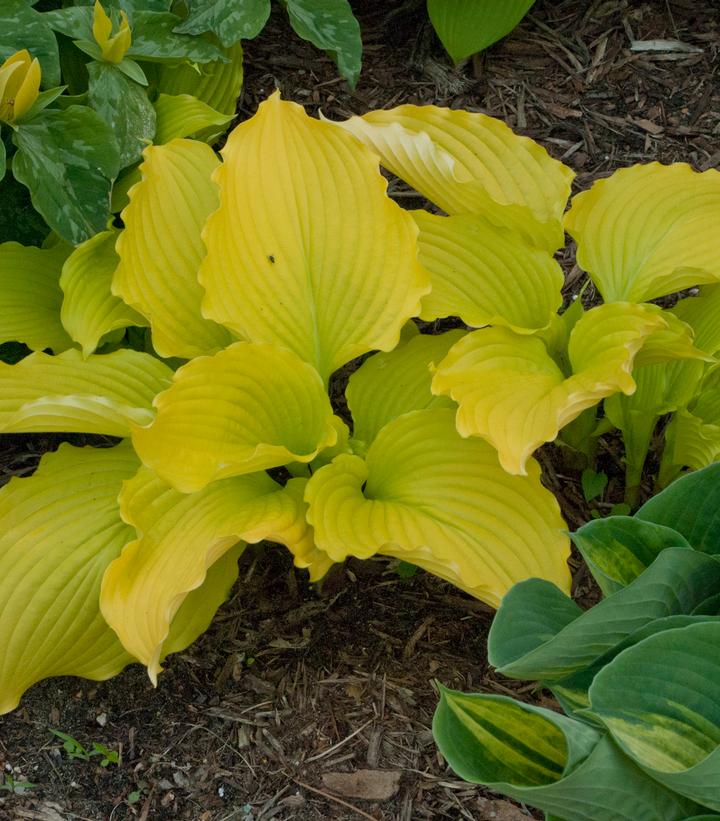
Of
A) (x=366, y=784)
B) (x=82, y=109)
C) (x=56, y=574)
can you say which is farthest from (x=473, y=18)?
(x=366, y=784)

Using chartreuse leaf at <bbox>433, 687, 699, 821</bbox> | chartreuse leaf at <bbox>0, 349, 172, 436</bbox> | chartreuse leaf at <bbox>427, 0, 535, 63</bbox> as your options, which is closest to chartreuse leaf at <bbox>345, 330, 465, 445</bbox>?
chartreuse leaf at <bbox>0, 349, 172, 436</bbox>

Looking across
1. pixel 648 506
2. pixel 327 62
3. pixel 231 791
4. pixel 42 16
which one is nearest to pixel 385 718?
pixel 231 791

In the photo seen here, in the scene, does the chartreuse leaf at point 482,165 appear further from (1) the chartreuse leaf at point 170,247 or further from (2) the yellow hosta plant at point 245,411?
(1) the chartreuse leaf at point 170,247

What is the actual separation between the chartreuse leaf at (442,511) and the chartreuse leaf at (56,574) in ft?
1.28

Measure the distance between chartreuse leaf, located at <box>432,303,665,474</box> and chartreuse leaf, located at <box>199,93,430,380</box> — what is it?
166 mm

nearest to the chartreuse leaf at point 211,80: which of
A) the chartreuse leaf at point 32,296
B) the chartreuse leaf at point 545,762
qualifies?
the chartreuse leaf at point 32,296

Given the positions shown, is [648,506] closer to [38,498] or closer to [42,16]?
[38,498]

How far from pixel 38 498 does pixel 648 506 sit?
3.31 ft

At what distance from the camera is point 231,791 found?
170 centimetres

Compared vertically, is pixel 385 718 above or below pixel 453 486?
below

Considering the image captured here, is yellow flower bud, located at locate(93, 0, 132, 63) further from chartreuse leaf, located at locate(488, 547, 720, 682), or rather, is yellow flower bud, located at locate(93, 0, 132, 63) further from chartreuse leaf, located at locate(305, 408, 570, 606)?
chartreuse leaf, located at locate(488, 547, 720, 682)

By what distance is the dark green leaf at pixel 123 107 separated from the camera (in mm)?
1910

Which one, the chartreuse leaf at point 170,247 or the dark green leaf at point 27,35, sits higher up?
the dark green leaf at point 27,35

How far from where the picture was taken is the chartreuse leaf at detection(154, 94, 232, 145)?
2.02 m
